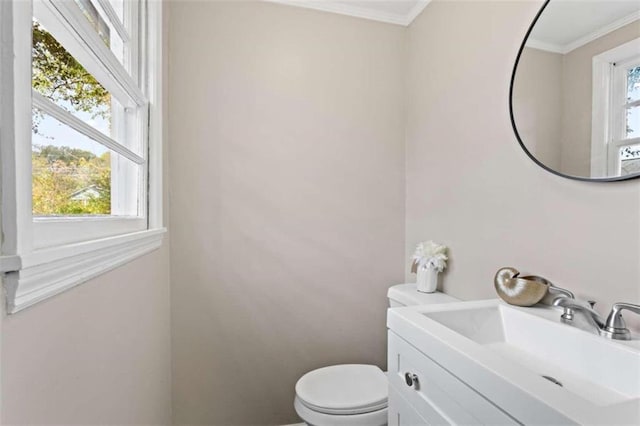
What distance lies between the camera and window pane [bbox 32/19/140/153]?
56 centimetres

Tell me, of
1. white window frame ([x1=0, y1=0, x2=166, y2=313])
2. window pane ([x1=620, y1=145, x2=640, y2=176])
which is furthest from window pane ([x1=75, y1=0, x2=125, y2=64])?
window pane ([x1=620, y1=145, x2=640, y2=176])

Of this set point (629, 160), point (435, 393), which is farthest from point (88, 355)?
point (629, 160)

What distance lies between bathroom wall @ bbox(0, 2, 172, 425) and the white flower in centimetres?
121

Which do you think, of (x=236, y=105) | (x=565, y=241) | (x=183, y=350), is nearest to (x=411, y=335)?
(x=565, y=241)

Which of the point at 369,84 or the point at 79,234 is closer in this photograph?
the point at 79,234

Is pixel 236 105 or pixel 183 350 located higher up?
pixel 236 105

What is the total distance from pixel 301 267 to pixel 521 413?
1332 millimetres

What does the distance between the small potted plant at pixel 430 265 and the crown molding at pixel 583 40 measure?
2.95 ft

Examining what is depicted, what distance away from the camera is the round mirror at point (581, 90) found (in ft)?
3.03

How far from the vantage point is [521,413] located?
0.61m

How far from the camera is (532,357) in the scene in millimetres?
1000

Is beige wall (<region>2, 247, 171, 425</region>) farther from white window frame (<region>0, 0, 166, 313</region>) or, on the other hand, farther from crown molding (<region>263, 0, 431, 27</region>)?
crown molding (<region>263, 0, 431, 27</region>)

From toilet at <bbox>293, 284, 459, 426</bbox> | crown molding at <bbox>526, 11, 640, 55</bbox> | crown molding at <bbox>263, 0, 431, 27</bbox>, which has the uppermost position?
crown molding at <bbox>263, 0, 431, 27</bbox>

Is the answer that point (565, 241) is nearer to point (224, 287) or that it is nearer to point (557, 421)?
point (557, 421)
